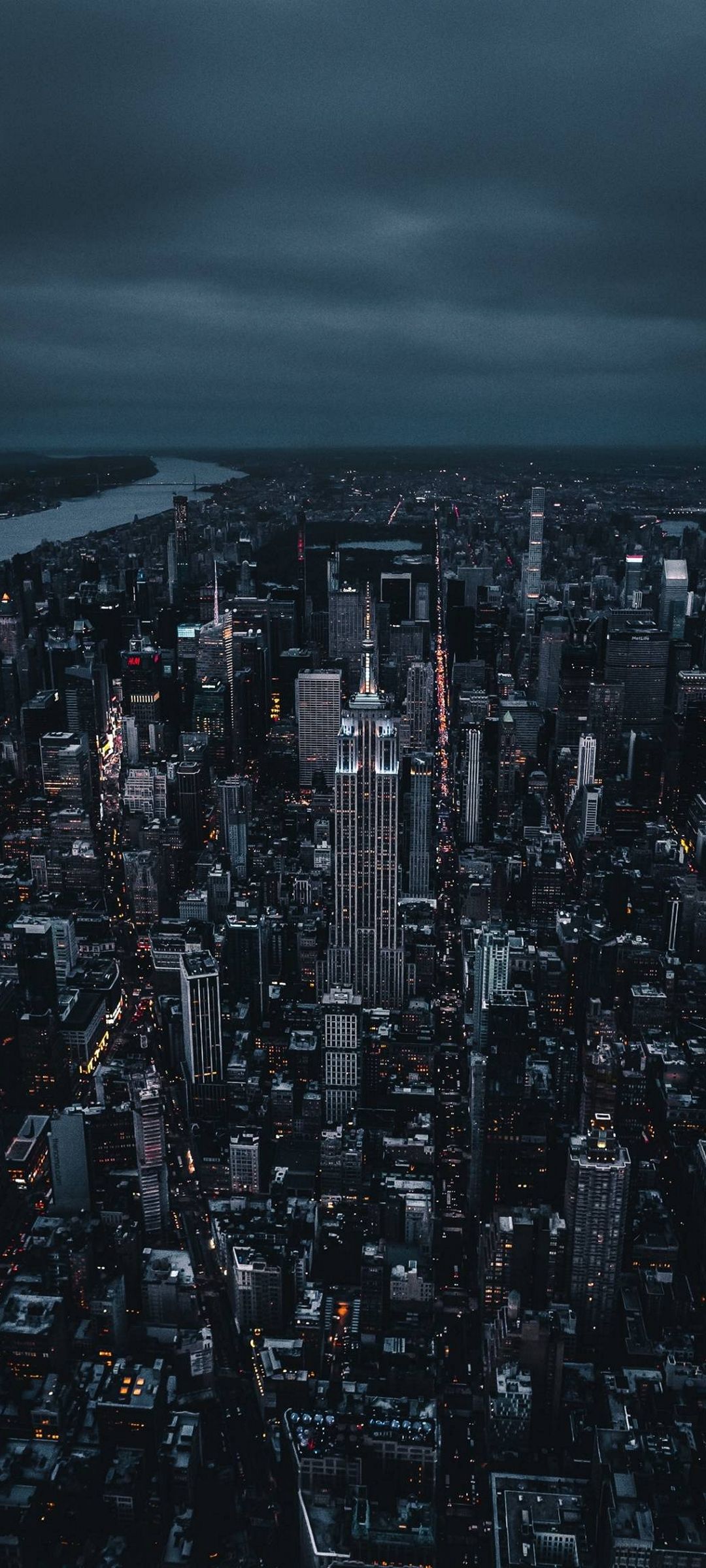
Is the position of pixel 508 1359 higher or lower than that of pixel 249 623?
lower

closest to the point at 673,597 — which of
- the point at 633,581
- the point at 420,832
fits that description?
the point at 633,581

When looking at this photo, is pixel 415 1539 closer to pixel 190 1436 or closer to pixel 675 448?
pixel 190 1436

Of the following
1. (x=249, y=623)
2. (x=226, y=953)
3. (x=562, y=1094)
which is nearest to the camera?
(x=562, y=1094)

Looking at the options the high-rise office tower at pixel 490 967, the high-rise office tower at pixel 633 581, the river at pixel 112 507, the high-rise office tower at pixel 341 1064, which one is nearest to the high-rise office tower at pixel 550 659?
the high-rise office tower at pixel 633 581

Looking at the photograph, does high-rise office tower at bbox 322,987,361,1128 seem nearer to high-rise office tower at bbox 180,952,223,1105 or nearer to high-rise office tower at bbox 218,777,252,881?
high-rise office tower at bbox 180,952,223,1105

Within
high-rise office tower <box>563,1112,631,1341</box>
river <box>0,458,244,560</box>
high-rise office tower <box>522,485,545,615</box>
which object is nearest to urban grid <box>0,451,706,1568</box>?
high-rise office tower <box>563,1112,631,1341</box>

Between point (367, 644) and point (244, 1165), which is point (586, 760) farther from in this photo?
point (244, 1165)

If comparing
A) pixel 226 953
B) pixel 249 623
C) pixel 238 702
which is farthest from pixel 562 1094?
pixel 249 623
